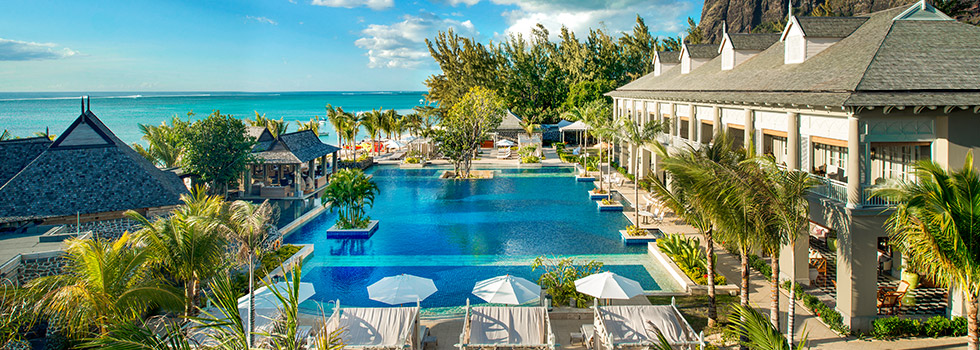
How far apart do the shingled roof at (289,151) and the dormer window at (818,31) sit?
23359 mm

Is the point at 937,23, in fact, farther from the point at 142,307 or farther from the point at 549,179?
the point at 549,179

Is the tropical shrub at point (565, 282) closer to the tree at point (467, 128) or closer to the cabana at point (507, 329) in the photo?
the cabana at point (507, 329)

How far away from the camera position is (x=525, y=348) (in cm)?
1121

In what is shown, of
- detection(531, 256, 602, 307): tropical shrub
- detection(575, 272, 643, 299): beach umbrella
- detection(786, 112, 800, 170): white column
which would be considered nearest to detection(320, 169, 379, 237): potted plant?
detection(531, 256, 602, 307): tropical shrub

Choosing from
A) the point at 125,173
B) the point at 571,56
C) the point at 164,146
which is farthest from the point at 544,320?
the point at 571,56

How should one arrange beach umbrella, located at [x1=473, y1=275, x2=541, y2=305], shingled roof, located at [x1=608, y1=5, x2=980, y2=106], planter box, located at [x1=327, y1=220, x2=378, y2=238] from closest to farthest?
shingled roof, located at [x1=608, y1=5, x2=980, y2=106] < beach umbrella, located at [x1=473, y1=275, x2=541, y2=305] < planter box, located at [x1=327, y1=220, x2=378, y2=238]

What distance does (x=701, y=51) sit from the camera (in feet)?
98.2

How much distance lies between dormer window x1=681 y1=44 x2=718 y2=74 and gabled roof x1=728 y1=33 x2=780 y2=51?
535cm

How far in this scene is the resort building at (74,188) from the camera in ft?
53.4

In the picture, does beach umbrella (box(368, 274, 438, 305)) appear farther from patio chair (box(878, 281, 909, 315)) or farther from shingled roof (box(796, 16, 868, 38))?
shingled roof (box(796, 16, 868, 38))

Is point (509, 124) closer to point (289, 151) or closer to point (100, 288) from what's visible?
point (289, 151)

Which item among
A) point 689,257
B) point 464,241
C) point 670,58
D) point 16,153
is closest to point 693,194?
point 689,257

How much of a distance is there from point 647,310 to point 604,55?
58.5 m

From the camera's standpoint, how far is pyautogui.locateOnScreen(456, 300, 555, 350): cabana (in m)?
11.2
